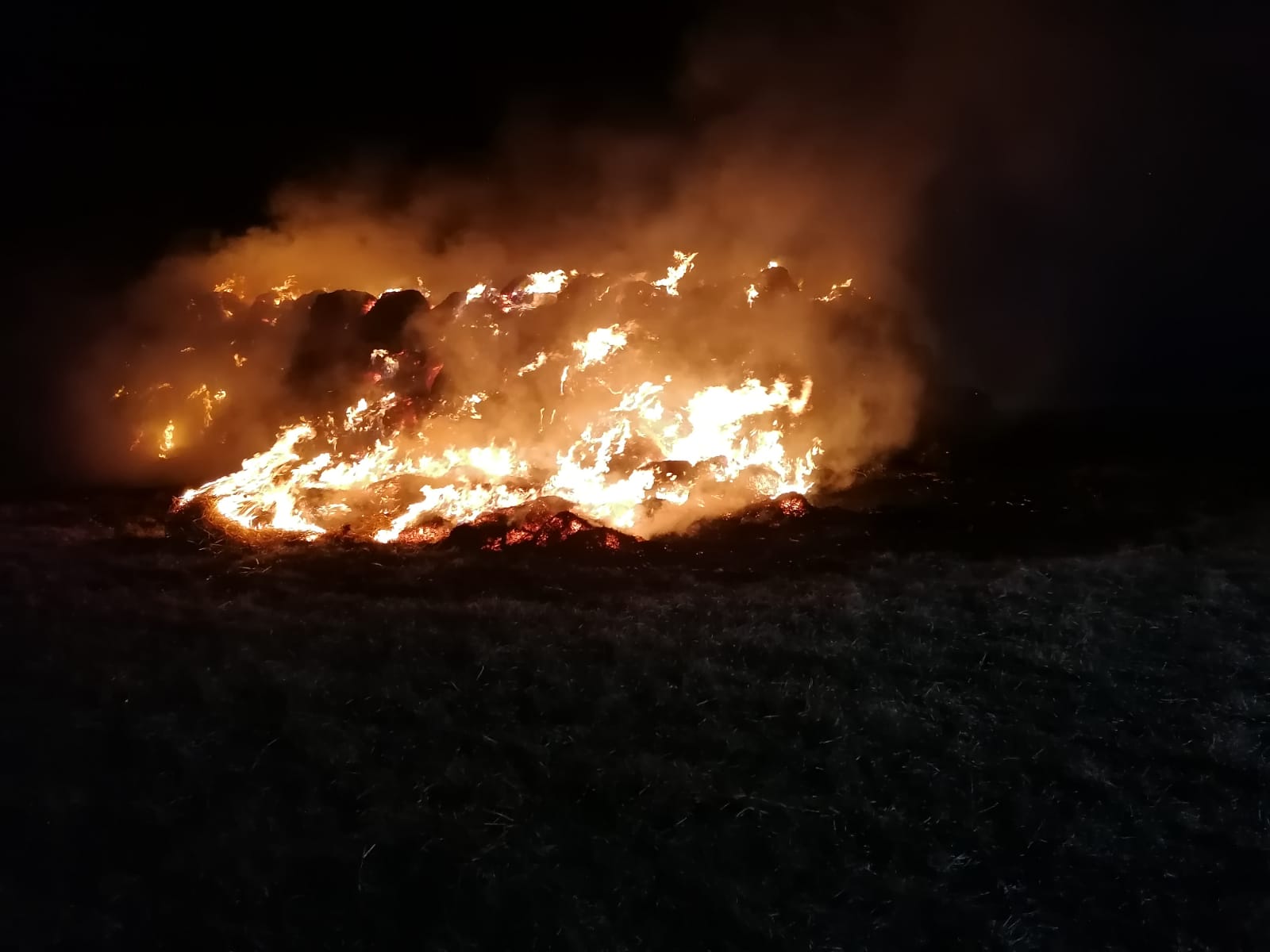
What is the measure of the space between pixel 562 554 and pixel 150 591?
6718mm

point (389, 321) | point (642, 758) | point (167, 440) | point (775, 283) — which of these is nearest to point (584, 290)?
point (775, 283)

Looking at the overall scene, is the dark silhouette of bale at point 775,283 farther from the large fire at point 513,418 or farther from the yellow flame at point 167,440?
the yellow flame at point 167,440

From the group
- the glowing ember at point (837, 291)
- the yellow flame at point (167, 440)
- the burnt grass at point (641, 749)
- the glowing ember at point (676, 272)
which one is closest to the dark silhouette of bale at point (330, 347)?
the yellow flame at point (167, 440)

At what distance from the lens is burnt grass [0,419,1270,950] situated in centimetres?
674

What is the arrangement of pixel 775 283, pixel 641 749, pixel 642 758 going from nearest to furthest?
pixel 642 758
pixel 641 749
pixel 775 283

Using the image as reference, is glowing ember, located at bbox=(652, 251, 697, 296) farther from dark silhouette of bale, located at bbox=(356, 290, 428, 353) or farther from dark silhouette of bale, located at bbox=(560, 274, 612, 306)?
dark silhouette of bale, located at bbox=(356, 290, 428, 353)

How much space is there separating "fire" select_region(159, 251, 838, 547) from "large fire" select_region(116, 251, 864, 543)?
0.13 ft

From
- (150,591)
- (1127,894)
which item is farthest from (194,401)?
(1127,894)

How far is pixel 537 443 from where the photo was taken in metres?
18.3

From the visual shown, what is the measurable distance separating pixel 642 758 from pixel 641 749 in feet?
0.53

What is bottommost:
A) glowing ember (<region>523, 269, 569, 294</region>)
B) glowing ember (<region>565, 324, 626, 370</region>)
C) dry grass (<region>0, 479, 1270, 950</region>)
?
dry grass (<region>0, 479, 1270, 950</region>)

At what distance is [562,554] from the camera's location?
14.0 meters

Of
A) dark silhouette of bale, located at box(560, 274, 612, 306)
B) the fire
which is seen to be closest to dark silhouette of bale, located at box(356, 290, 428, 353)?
the fire

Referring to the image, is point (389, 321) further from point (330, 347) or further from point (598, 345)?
point (598, 345)
